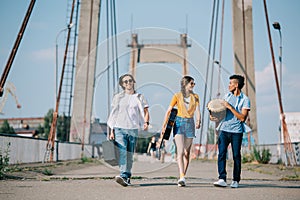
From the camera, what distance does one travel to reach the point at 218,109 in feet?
23.4

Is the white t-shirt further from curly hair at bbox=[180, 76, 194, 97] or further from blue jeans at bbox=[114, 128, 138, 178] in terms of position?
curly hair at bbox=[180, 76, 194, 97]

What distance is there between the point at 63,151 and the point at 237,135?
1564 cm

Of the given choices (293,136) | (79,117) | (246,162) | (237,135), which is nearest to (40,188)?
(237,135)

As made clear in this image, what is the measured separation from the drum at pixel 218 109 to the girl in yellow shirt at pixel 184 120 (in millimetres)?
288

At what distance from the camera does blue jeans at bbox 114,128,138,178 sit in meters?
7.14

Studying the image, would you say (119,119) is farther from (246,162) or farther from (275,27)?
(275,27)

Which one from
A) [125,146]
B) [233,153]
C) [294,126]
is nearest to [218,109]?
[233,153]

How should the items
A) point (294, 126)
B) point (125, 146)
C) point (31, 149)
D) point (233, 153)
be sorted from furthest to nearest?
1. point (294, 126)
2. point (31, 149)
3. point (125, 146)
4. point (233, 153)

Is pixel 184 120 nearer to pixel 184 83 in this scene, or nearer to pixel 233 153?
pixel 184 83

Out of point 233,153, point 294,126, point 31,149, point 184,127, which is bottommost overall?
point 31,149

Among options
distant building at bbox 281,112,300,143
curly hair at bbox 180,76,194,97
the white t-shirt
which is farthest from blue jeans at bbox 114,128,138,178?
distant building at bbox 281,112,300,143

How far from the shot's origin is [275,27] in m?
22.9

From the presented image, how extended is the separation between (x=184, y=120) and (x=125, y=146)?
992mm

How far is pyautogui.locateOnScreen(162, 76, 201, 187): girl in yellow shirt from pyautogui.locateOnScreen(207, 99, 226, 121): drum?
29 centimetres
